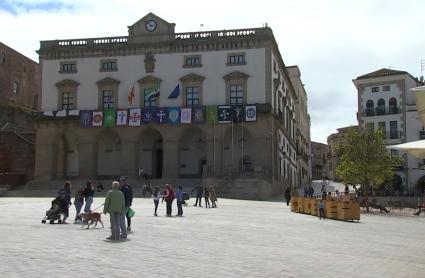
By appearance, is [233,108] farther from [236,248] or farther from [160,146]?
[236,248]

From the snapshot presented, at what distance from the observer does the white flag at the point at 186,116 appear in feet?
192

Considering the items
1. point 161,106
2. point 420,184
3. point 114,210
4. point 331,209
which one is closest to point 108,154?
point 161,106

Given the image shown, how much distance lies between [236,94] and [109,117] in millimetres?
12771

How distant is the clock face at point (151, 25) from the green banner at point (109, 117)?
8.97 m

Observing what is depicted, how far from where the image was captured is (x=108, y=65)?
6272 centimetres

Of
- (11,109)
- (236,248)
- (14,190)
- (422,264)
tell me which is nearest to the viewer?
(422,264)

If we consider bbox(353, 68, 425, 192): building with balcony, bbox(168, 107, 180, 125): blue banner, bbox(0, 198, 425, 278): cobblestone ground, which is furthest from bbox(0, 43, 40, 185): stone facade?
bbox(0, 198, 425, 278): cobblestone ground

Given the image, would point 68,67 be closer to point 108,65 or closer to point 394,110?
point 108,65

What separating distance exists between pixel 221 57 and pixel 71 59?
52.5 ft

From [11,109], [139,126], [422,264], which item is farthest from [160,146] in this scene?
[422,264]

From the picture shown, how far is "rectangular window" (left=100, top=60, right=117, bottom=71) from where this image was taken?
62.5m

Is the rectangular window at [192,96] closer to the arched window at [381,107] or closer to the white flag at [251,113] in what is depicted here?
the white flag at [251,113]

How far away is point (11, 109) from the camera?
265ft

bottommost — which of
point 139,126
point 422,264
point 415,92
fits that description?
point 422,264
